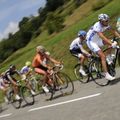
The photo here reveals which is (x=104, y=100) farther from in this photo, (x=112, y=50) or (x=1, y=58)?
(x=1, y=58)

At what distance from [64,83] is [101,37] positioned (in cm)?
270

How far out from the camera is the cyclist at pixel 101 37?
47.3ft

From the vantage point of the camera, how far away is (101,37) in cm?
1459

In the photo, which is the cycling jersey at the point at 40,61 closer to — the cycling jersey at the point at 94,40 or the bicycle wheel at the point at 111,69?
the cycling jersey at the point at 94,40

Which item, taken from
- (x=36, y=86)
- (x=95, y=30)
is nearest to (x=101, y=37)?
(x=95, y=30)

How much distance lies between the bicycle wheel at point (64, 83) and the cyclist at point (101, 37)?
172 cm

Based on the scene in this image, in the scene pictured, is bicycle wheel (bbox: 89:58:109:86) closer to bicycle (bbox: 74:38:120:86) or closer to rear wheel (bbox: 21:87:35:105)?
bicycle (bbox: 74:38:120:86)

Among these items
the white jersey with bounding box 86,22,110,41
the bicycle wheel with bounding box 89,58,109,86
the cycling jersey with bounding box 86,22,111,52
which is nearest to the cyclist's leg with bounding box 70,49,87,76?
the bicycle wheel with bounding box 89,58,109,86

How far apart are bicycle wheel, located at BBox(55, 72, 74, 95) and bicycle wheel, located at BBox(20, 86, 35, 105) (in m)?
2.09

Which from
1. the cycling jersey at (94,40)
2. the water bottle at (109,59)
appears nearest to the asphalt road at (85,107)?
the water bottle at (109,59)

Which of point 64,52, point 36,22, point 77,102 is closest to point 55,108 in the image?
point 77,102

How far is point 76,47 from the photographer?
19781 mm

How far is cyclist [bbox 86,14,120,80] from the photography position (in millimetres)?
14406

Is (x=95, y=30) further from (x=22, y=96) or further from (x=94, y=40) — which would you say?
(x=22, y=96)
